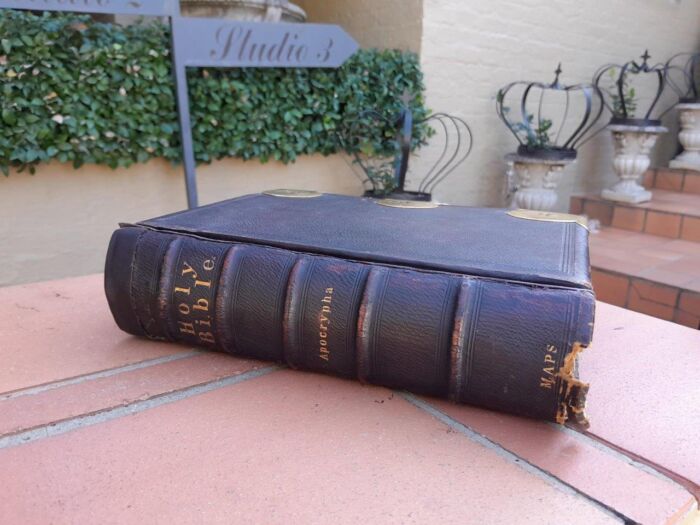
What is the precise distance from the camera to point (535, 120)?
99.8 inches

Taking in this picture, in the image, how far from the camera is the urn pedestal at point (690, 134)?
2.63 metres

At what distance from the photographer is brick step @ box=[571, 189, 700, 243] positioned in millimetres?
2230

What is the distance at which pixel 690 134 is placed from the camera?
265 cm

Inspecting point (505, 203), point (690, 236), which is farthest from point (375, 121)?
point (690, 236)

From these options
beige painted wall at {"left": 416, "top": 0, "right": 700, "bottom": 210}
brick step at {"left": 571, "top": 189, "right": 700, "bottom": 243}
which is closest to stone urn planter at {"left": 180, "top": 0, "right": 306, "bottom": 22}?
beige painted wall at {"left": 416, "top": 0, "right": 700, "bottom": 210}

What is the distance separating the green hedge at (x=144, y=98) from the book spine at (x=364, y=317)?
1.04 m

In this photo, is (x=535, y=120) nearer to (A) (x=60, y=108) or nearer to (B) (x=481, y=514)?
(A) (x=60, y=108)

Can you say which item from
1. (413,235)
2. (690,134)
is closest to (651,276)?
(690,134)

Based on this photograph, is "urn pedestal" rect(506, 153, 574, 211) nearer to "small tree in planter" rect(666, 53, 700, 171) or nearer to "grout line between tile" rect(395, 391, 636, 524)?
"small tree in planter" rect(666, 53, 700, 171)

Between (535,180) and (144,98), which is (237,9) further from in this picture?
(535,180)

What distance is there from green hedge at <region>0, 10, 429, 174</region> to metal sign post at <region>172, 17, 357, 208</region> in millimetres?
68

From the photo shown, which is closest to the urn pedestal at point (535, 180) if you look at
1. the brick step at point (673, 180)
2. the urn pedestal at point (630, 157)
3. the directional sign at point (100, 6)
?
the urn pedestal at point (630, 157)

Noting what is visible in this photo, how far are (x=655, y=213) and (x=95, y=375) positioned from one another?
2456 millimetres

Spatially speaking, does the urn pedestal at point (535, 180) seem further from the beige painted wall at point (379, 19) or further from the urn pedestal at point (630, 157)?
the beige painted wall at point (379, 19)
